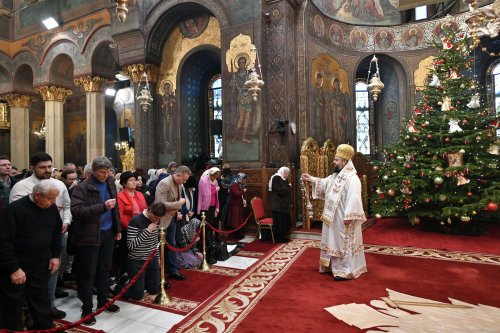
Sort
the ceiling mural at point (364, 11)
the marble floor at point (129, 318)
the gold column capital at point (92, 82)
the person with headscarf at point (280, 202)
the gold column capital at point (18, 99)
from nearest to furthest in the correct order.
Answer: the marble floor at point (129, 318), the person with headscarf at point (280, 202), the ceiling mural at point (364, 11), the gold column capital at point (92, 82), the gold column capital at point (18, 99)

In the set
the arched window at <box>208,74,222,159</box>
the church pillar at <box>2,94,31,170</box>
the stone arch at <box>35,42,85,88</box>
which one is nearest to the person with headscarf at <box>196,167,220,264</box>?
the arched window at <box>208,74,222,159</box>

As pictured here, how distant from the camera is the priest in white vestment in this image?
16.3 ft

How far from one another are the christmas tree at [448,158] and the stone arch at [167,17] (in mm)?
6104

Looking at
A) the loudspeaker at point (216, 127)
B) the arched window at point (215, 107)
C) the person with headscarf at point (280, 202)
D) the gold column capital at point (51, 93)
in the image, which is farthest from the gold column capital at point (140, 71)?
the person with headscarf at point (280, 202)

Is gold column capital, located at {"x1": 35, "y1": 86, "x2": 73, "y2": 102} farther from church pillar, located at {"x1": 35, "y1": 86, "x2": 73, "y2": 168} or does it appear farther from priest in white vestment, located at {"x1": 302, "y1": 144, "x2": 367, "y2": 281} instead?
priest in white vestment, located at {"x1": 302, "y1": 144, "x2": 367, "y2": 281}

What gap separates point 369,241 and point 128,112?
1628 centimetres

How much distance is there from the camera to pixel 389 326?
11.1ft

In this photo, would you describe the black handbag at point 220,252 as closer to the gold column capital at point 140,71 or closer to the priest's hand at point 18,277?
the priest's hand at point 18,277

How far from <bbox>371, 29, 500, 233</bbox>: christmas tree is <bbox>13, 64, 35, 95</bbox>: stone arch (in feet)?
56.6

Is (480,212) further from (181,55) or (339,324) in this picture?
(181,55)

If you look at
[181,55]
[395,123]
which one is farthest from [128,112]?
[395,123]

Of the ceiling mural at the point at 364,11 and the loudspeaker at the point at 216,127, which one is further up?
the ceiling mural at the point at 364,11

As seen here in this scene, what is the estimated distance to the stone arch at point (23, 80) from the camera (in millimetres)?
16609

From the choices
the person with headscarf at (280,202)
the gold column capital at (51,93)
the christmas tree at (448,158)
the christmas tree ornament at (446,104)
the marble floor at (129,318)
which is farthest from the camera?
the gold column capital at (51,93)
